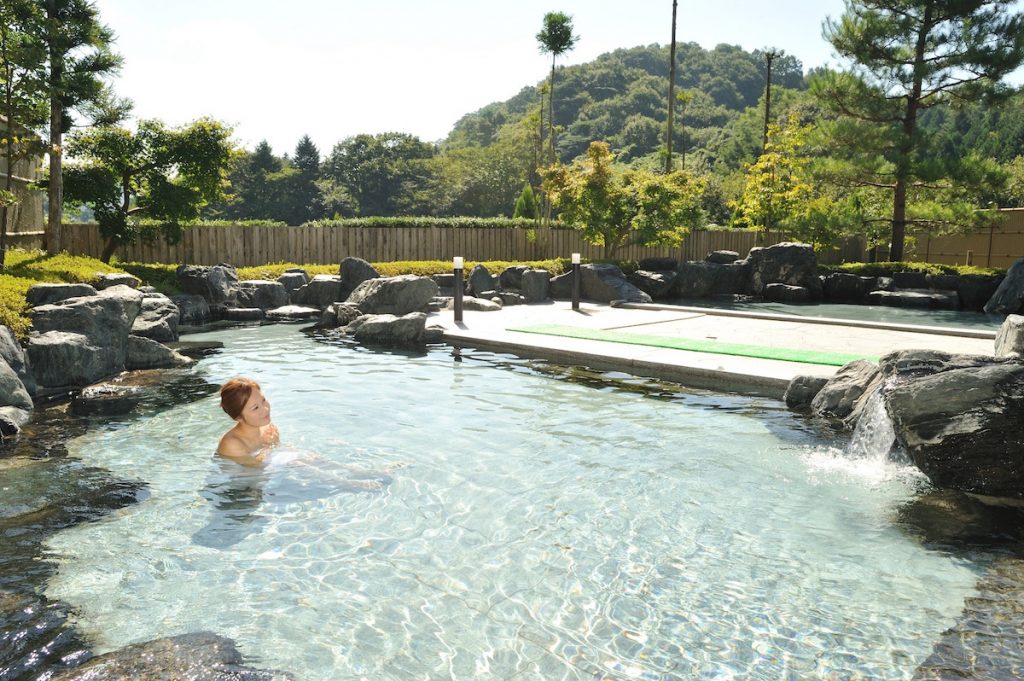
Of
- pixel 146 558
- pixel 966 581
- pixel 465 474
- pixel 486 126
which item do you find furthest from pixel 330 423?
pixel 486 126

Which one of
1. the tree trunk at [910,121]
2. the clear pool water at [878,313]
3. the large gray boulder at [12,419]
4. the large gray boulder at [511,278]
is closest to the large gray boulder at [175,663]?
the large gray boulder at [12,419]

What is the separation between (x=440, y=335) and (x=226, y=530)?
26.0 feet

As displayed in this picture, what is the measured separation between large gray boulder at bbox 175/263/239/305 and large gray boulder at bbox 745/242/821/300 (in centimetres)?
1528

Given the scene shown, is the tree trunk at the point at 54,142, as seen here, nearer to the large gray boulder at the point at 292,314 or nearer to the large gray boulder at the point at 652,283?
the large gray boulder at the point at 292,314

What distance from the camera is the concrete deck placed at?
9359 mm

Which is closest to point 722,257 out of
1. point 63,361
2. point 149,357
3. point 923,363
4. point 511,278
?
point 511,278

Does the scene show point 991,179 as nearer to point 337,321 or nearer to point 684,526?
point 337,321

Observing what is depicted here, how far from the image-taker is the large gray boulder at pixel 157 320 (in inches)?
482

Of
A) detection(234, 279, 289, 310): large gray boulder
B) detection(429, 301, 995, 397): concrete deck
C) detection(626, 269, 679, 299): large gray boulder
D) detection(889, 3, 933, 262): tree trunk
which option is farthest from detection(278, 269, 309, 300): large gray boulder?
detection(889, 3, 933, 262): tree trunk

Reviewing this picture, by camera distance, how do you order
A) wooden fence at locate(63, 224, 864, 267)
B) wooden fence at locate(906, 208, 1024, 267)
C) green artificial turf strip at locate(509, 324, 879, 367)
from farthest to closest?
wooden fence at locate(906, 208, 1024, 267) → wooden fence at locate(63, 224, 864, 267) → green artificial turf strip at locate(509, 324, 879, 367)

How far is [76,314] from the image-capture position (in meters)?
10.0

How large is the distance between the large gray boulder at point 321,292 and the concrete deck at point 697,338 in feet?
11.4

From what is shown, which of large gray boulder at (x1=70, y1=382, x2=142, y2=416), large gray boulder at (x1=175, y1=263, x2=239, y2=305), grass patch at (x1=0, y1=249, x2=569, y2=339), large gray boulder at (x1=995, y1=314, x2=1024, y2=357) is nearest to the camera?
large gray boulder at (x1=995, y1=314, x2=1024, y2=357)

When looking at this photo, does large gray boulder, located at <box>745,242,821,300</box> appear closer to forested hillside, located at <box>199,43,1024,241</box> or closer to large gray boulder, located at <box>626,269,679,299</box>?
forested hillside, located at <box>199,43,1024,241</box>
